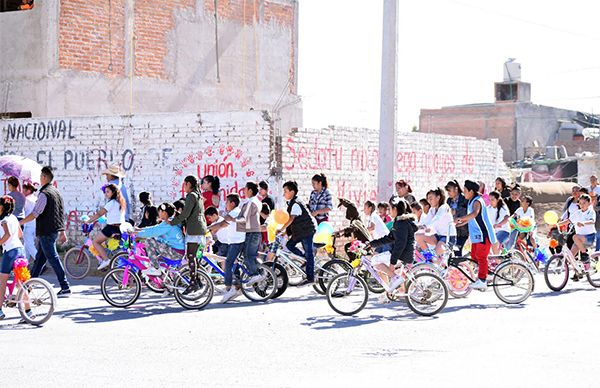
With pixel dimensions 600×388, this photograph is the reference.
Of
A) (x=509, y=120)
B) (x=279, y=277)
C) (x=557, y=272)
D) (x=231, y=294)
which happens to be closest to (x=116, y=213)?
(x=231, y=294)

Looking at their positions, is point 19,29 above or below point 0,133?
above

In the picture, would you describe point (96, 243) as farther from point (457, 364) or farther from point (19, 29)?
point (19, 29)

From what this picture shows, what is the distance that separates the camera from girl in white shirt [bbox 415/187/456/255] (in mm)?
15625

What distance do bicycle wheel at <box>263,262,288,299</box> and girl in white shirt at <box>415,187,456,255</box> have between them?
240 cm

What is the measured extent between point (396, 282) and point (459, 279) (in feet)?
6.28

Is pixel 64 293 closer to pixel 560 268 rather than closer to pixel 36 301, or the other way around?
pixel 36 301

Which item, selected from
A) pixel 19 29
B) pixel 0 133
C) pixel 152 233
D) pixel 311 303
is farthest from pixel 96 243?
pixel 19 29

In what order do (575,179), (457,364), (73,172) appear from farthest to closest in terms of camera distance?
(575,179) < (73,172) < (457,364)

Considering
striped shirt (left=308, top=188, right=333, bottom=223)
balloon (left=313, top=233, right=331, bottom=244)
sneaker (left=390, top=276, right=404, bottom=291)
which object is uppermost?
striped shirt (left=308, top=188, right=333, bottom=223)

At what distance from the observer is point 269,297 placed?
14773mm

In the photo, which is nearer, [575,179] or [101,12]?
[101,12]

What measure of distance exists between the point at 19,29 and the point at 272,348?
18072 millimetres

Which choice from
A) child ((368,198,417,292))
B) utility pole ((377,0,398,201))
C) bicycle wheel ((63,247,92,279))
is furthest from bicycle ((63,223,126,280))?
child ((368,198,417,292))

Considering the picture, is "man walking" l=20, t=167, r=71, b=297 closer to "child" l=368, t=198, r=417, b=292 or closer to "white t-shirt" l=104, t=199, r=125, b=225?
"white t-shirt" l=104, t=199, r=125, b=225
